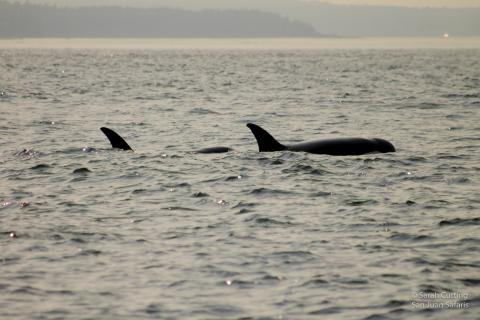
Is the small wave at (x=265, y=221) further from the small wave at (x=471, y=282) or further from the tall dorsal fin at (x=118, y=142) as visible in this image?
the tall dorsal fin at (x=118, y=142)

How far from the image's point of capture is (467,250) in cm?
1325

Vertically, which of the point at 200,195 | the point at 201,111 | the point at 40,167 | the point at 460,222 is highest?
the point at 460,222

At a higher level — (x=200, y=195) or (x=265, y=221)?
(x=265, y=221)

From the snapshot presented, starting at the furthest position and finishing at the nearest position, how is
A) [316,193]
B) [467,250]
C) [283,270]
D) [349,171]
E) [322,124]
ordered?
1. [322,124]
2. [349,171]
3. [316,193]
4. [467,250]
5. [283,270]

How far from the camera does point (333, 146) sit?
73.9ft

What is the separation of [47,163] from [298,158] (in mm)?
6050

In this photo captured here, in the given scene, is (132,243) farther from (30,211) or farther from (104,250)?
(30,211)

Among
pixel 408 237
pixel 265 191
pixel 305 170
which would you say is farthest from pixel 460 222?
pixel 305 170

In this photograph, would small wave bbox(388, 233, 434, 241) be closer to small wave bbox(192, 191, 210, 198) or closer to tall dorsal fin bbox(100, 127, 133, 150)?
small wave bbox(192, 191, 210, 198)

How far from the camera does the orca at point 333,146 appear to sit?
2230cm

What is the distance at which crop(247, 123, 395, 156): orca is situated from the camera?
73.2ft

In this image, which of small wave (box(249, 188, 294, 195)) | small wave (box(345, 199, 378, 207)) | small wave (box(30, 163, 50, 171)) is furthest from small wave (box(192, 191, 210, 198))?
small wave (box(30, 163, 50, 171))

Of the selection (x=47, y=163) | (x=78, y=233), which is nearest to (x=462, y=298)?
(x=78, y=233)

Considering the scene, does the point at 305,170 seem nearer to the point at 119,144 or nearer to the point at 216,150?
the point at 216,150
